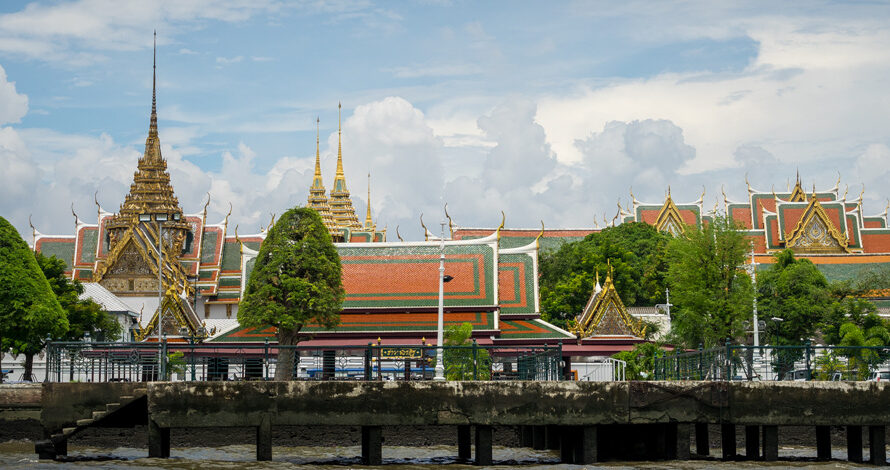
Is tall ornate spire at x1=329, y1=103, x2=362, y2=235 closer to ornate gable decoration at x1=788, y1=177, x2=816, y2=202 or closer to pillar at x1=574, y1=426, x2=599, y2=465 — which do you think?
ornate gable decoration at x1=788, y1=177, x2=816, y2=202

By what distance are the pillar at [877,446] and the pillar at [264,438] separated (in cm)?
1392

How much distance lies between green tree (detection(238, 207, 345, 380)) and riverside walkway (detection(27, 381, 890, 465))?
1524 cm

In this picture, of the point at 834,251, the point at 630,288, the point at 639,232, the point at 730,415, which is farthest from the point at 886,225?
the point at 730,415

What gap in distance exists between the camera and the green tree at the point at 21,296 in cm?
4003

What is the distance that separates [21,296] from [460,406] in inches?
793

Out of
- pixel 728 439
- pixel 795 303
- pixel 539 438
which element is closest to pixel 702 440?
pixel 728 439

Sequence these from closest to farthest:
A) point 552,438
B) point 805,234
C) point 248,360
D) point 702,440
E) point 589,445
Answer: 1. point 589,445
2. point 702,440
3. point 248,360
4. point 552,438
5. point 805,234

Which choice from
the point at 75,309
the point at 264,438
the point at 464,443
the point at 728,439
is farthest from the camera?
the point at 75,309

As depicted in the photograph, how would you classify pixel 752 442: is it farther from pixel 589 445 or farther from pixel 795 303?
pixel 795 303

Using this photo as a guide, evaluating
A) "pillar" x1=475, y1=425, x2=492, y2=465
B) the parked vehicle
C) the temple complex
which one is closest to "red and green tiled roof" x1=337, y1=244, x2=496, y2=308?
the temple complex

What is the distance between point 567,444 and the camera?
2859 cm

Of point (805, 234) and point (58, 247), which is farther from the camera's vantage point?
point (805, 234)

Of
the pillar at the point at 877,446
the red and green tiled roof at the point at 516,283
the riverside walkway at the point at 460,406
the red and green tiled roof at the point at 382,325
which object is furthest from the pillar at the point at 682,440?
the red and green tiled roof at the point at 516,283

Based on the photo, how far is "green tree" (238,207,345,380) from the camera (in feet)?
140
